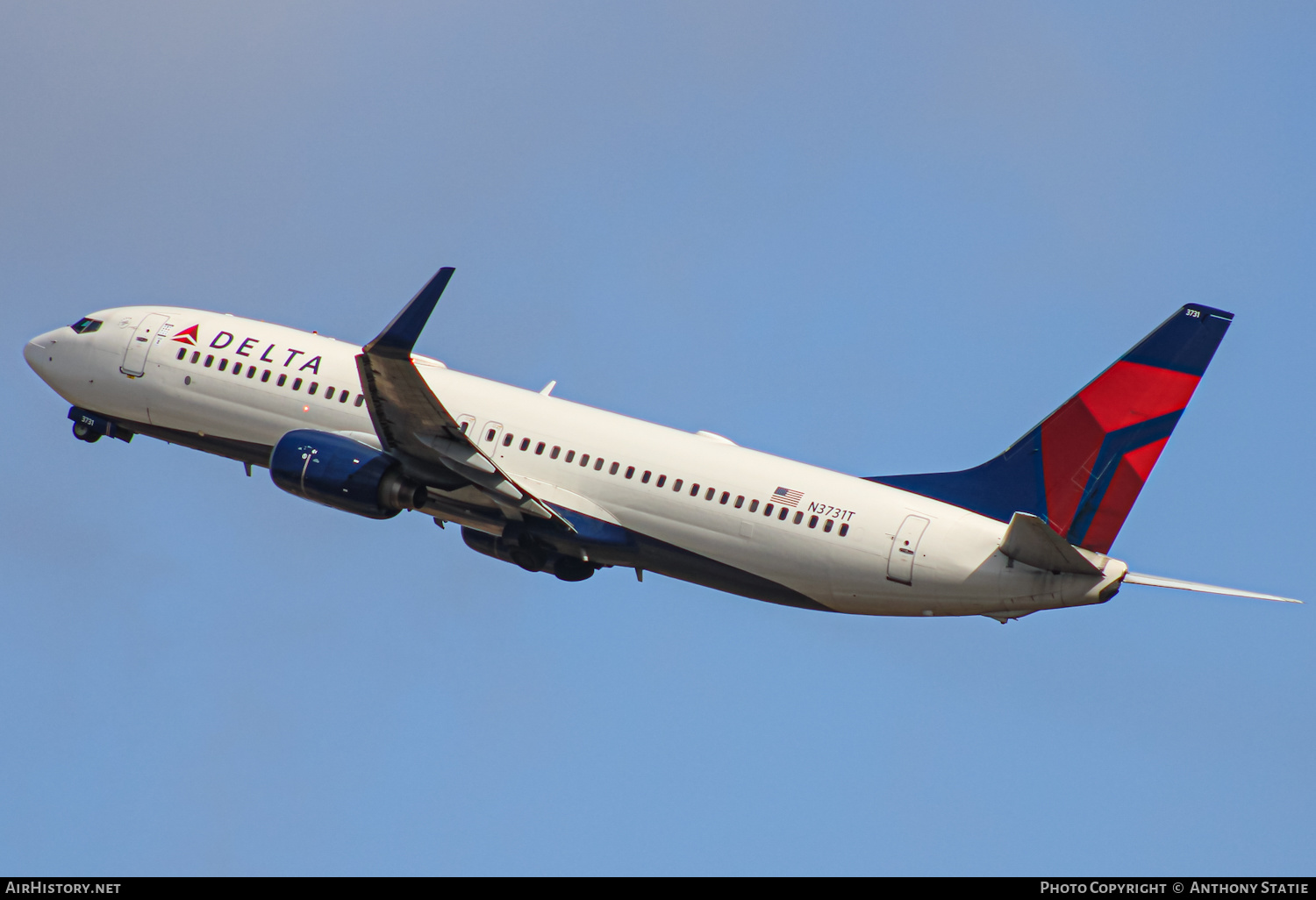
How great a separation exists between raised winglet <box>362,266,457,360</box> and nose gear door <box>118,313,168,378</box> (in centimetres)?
1039

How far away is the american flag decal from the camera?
134ft

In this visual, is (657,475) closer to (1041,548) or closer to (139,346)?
(1041,548)

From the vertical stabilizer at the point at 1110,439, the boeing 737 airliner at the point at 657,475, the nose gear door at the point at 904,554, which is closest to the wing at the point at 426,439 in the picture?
the boeing 737 airliner at the point at 657,475

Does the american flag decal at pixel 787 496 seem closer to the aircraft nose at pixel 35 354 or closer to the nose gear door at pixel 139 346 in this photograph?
the nose gear door at pixel 139 346

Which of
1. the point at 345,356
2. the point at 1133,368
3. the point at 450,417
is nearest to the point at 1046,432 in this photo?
the point at 1133,368

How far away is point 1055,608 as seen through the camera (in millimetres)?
38844

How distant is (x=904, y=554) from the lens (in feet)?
130

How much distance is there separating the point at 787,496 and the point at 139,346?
18311mm

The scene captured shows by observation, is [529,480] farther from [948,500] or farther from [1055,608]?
[1055,608]

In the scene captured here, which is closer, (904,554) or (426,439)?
(904,554)

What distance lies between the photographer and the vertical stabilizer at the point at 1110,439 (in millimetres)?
39188

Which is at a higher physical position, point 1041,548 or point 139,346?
point 139,346

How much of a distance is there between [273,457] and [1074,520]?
1870cm

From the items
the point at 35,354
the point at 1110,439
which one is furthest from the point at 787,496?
the point at 35,354
